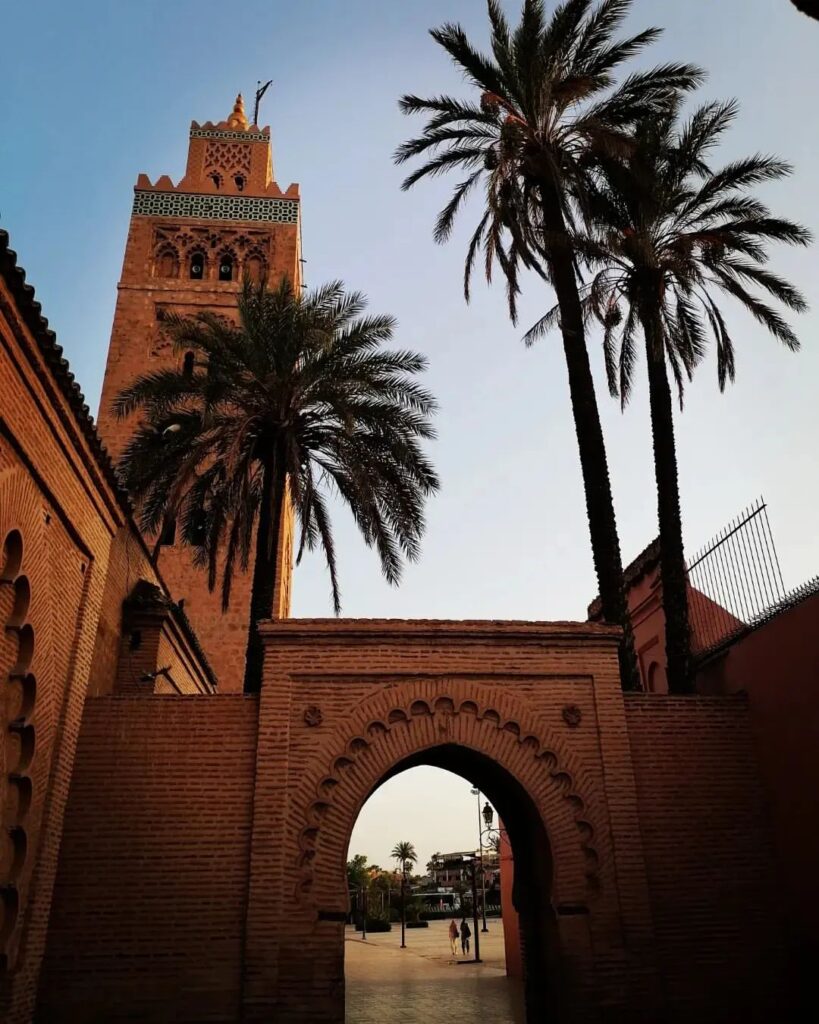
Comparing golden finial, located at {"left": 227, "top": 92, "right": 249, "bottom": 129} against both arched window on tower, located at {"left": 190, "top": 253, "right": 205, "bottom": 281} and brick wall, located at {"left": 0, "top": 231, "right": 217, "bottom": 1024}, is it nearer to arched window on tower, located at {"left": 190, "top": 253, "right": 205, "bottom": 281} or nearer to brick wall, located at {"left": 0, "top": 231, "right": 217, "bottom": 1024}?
arched window on tower, located at {"left": 190, "top": 253, "right": 205, "bottom": 281}

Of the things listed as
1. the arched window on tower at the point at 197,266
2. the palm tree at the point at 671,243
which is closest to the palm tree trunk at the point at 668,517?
the palm tree at the point at 671,243

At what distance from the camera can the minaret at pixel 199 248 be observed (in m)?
23.6

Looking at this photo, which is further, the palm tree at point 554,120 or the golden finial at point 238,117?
the golden finial at point 238,117

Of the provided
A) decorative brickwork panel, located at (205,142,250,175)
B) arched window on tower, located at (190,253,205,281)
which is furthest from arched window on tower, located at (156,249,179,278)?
decorative brickwork panel, located at (205,142,250,175)

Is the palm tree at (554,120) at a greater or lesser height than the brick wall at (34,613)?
greater

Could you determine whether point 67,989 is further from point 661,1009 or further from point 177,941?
point 661,1009

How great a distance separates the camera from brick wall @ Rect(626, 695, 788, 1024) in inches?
333

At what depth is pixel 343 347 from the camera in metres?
12.8

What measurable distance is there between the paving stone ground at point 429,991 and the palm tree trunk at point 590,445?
4848 mm

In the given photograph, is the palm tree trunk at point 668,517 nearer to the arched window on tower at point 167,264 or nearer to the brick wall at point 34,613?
the brick wall at point 34,613

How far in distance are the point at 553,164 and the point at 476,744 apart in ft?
26.8

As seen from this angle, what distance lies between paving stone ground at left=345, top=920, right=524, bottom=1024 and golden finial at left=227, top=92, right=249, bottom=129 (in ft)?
85.8

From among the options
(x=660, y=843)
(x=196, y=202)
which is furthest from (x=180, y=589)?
(x=660, y=843)

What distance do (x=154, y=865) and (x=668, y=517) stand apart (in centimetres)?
786
